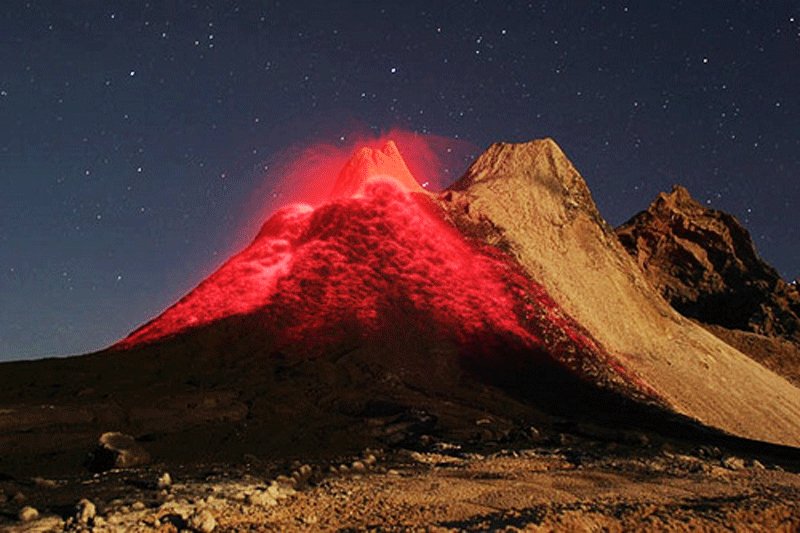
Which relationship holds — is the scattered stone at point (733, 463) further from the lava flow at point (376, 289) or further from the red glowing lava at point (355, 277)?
the red glowing lava at point (355, 277)

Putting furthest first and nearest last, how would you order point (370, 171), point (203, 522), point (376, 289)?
point (370, 171)
point (376, 289)
point (203, 522)

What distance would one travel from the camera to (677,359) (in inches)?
1070

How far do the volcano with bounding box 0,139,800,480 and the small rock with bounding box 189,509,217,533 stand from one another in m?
4.24

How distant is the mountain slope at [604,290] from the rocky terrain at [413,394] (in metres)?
0.14

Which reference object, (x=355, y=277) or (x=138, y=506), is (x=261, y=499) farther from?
(x=355, y=277)

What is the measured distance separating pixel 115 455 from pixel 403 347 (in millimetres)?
11323

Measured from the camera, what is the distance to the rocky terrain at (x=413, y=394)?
7992 mm

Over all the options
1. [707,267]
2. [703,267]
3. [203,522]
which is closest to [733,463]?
[203,522]

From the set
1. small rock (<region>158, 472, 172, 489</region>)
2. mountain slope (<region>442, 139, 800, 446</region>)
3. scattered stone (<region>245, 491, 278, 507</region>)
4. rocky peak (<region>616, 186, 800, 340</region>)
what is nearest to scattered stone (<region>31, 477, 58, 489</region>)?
small rock (<region>158, 472, 172, 489</region>)

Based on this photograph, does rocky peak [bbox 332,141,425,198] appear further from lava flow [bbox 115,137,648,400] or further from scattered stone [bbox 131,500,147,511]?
scattered stone [bbox 131,500,147,511]

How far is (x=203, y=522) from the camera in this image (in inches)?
256

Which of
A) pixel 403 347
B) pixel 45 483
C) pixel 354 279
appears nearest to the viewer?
pixel 45 483

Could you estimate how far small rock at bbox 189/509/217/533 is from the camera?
6.46m

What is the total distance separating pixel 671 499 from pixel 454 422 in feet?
20.8
